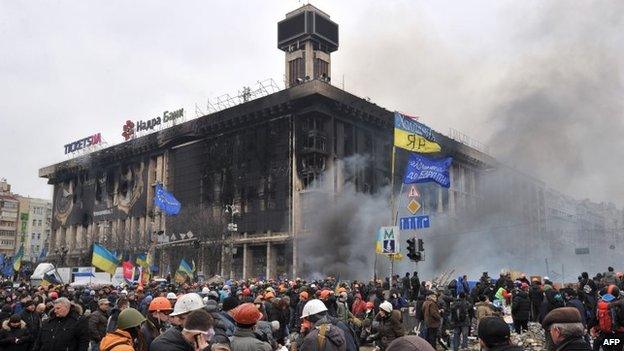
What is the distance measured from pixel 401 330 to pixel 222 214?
55509 millimetres

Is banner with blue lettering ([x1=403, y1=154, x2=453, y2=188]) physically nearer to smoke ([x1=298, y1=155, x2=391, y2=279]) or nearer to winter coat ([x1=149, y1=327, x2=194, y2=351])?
winter coat ([x1=149, y1=327, x2=194, y2=351])

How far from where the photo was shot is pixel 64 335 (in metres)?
7.27

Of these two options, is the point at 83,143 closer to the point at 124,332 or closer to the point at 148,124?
the point at 148,124

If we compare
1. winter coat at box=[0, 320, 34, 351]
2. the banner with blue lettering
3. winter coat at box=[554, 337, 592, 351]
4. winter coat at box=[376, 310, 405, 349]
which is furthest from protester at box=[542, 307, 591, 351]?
the banner with blue lettering

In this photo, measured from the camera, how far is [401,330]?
859cm

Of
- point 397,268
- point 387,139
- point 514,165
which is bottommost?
point 397,268

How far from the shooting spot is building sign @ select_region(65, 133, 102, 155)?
9100 centimetres

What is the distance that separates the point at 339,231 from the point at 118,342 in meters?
50.9

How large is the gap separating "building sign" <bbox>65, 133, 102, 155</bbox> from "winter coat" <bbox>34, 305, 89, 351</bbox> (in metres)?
89.7

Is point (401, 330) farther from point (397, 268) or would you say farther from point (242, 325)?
point (397, 268)

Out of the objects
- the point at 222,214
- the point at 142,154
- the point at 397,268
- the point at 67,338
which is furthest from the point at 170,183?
the point at 67,338

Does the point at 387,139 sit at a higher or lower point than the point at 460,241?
higher

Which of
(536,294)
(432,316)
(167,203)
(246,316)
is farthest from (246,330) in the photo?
(167,203)

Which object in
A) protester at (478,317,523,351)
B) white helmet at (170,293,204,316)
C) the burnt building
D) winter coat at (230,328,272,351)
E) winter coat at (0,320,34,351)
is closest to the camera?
protester at (478,317,523,351)
